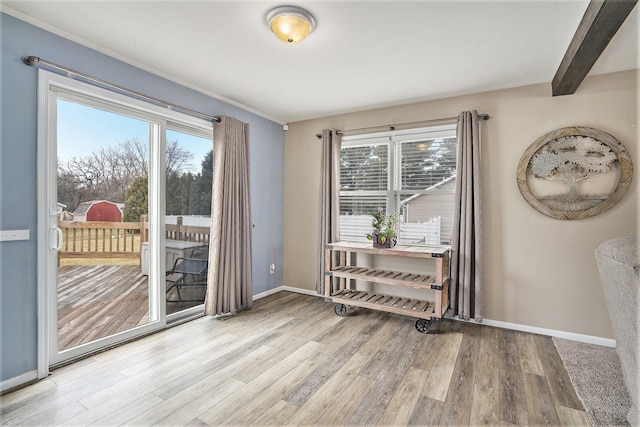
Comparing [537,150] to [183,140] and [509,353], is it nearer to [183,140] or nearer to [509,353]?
[509,353]

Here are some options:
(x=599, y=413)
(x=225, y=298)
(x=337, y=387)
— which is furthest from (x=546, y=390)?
(x=225, y=298)

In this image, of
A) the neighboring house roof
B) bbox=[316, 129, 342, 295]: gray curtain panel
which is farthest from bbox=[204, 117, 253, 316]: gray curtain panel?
the neighboring house roof

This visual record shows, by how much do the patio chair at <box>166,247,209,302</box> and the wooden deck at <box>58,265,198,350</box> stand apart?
279 millimetres

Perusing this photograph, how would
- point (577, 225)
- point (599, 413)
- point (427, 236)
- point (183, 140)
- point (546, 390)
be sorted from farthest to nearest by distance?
1. point (427, 236)
2. point (183, 140)
3. point (577, 225)
4. point (546, 390)
5. point (599, 413)

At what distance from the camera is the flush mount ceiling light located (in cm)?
195

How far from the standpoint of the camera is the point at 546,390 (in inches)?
81.7

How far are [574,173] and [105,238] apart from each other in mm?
4235

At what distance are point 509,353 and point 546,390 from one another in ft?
1.77

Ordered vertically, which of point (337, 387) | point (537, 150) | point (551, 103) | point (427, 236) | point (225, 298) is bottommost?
point (337, 387)

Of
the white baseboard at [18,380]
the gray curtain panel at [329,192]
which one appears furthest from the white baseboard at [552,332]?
the white baseboard at [18,380]

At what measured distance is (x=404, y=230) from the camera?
3.76m

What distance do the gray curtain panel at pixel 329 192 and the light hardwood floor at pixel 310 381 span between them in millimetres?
1226

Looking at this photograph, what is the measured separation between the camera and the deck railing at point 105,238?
94.8 inches

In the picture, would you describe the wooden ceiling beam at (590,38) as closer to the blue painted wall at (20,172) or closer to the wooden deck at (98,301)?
the blue painted wall at (20,172)
